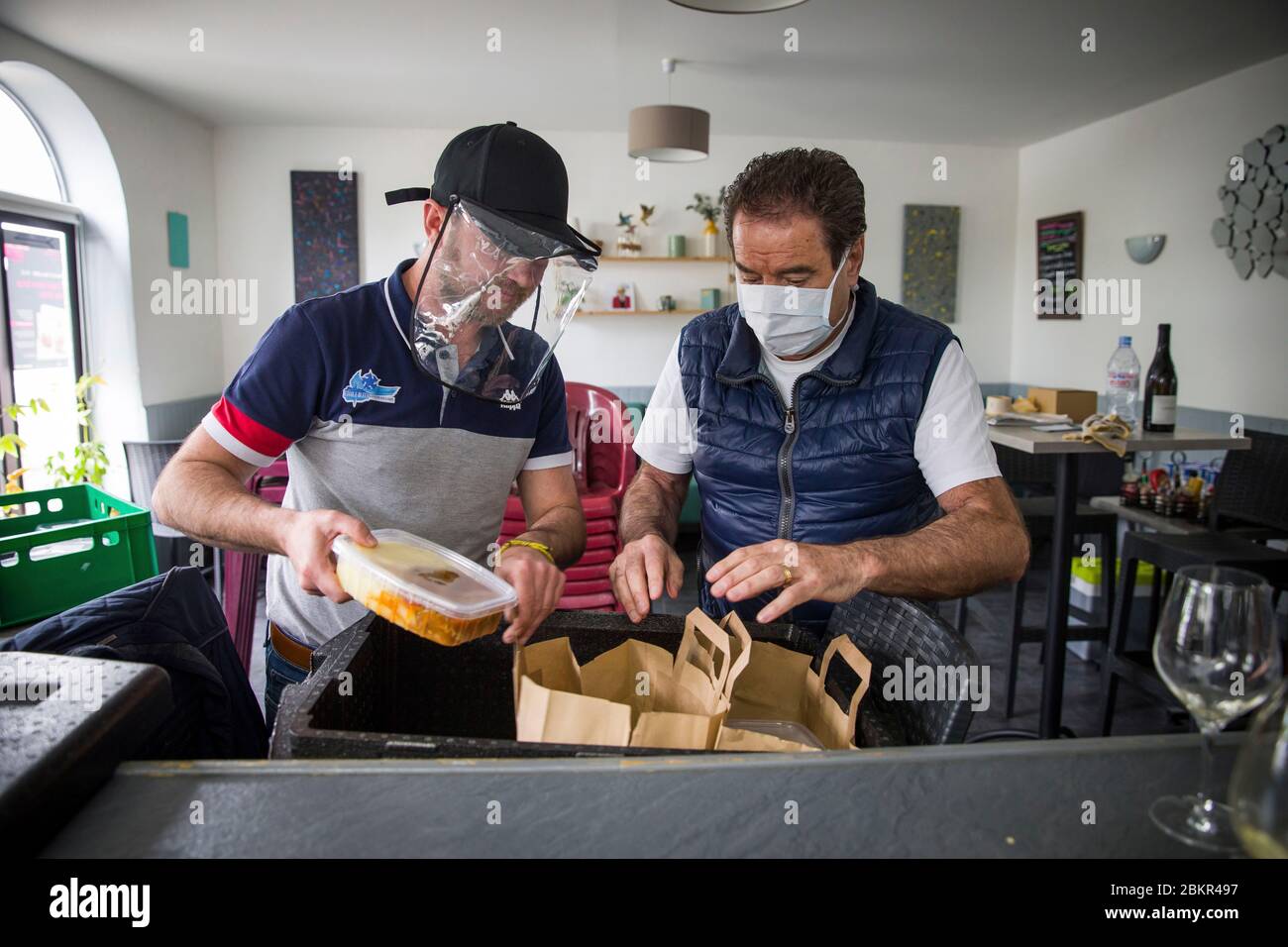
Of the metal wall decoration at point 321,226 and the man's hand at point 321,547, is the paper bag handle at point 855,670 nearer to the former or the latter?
the man's hand at point 321,547

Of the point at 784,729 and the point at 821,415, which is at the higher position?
the point at 821,415

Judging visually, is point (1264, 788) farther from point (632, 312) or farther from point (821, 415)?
point (632, 312)

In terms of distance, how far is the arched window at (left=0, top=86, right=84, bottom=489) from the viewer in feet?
13.8

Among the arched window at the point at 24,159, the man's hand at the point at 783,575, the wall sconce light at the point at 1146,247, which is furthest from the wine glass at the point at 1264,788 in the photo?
the wall sconce light at the point at 1146,247

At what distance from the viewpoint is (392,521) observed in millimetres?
1435

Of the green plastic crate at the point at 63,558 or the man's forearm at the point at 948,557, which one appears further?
the green plastic crate at the point at 63,558

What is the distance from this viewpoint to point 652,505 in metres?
1.61

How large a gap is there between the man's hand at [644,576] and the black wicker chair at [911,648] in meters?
0.25

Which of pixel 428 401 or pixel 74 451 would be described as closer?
pixel 428 401

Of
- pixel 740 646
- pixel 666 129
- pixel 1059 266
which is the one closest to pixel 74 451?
pixel 666 129

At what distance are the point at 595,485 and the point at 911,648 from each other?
2.53 metres

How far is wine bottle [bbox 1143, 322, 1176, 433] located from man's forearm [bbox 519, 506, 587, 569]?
2259 millimetres

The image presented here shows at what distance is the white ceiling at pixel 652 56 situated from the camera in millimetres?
3822
